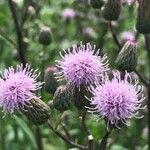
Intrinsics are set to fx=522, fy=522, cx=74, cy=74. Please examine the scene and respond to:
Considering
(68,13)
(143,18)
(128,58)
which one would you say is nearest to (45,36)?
(143,18)

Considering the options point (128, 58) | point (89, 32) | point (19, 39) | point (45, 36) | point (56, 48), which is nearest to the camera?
point (128, 58)

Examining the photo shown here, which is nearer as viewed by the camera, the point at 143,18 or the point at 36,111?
the point at 36,111

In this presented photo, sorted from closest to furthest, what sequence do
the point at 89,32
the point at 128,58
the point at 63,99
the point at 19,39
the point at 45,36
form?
the point at 63,99 → the point at 128,58 → the point at 19,39 → the point at 45,36 → the point at 89,32

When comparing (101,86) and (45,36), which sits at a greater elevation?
(45,36)

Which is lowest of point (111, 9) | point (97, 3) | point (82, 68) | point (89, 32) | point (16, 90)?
point (16, 90)

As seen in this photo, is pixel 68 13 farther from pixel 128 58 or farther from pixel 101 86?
pixel 101 86

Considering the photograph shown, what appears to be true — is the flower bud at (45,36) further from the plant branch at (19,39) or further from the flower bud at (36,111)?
the flower bud at (36,111)

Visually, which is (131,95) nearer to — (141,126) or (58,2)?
(141,126)

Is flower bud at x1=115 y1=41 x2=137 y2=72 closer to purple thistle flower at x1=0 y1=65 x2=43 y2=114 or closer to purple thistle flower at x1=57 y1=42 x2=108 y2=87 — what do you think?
purple thistle flower at x1=57 y1=42 x2=108 y2=87

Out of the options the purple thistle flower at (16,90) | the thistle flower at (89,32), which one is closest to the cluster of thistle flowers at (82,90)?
the purple thistle flower at (16,90)
